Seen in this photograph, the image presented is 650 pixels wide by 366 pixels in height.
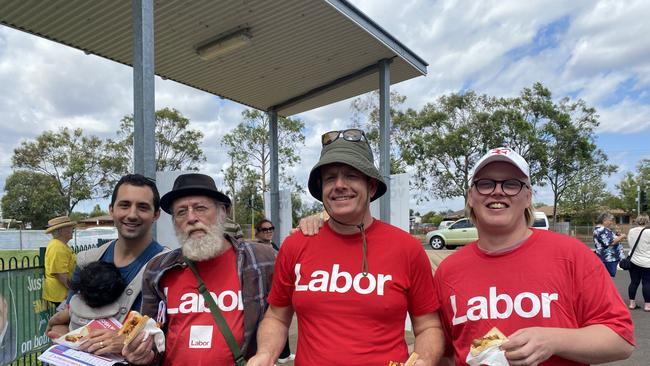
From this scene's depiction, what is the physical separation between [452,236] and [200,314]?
893 inches

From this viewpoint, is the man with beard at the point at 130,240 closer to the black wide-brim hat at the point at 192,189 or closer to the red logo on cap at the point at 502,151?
the black wide-brim hat at the point at 192,189

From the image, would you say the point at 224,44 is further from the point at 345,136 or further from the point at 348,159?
the point at 348,159

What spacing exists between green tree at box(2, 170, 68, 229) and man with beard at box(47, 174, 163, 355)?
37081 mm

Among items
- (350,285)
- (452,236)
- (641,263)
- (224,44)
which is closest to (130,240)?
(350,285)

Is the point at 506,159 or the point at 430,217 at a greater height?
the point at 506,159

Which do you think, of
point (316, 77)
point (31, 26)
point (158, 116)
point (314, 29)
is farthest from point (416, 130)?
point (31, 26)

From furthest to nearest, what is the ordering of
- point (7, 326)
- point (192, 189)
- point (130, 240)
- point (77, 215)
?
1. point (77, 215)
2. point (7, 326)
3. point (130, 240)
4. point (192, 189)

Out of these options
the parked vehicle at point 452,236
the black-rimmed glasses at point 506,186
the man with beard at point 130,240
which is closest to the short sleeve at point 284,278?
the man with beard at point 130,240

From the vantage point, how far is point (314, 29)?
589cm

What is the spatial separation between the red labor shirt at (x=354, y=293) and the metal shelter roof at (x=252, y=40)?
387 cm

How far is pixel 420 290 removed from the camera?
199 centimetres

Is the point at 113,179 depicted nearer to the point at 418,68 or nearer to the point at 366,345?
the point at 418,68

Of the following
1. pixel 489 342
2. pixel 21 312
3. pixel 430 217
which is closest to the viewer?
pixel 489 342

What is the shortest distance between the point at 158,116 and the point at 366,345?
30811 mm
